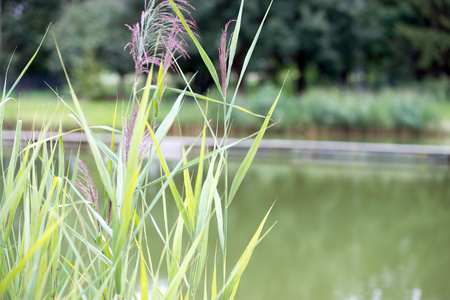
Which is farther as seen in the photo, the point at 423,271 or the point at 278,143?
the point at 278,143

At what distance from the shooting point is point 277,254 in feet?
14.0

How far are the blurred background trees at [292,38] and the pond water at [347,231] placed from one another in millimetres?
9116

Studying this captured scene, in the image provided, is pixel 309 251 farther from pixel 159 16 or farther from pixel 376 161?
pixel 376 161

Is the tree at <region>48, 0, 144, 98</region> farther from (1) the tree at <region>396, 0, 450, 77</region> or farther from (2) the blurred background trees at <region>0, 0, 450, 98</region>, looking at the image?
(1) the tree at <region>396, 0, 450, 77</region>

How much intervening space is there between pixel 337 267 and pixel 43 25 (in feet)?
75.1

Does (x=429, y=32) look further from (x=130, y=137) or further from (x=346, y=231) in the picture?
(x=130, y=137)

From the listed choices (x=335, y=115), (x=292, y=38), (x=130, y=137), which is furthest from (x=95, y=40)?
(x=130, y=137)

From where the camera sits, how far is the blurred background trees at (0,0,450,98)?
1678cm

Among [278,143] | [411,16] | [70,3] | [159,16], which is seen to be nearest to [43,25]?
[70,3]

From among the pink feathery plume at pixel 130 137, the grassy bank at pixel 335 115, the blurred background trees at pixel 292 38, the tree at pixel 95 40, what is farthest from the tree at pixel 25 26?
the pink feathery plume at pixel 130 137

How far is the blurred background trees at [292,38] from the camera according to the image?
55.1 ft

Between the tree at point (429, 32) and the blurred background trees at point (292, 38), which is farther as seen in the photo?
the tree at point (429, 32)

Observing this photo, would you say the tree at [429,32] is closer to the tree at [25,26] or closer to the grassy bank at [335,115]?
the grassy bank at [335,115]

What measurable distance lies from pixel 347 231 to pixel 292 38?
12.5m
